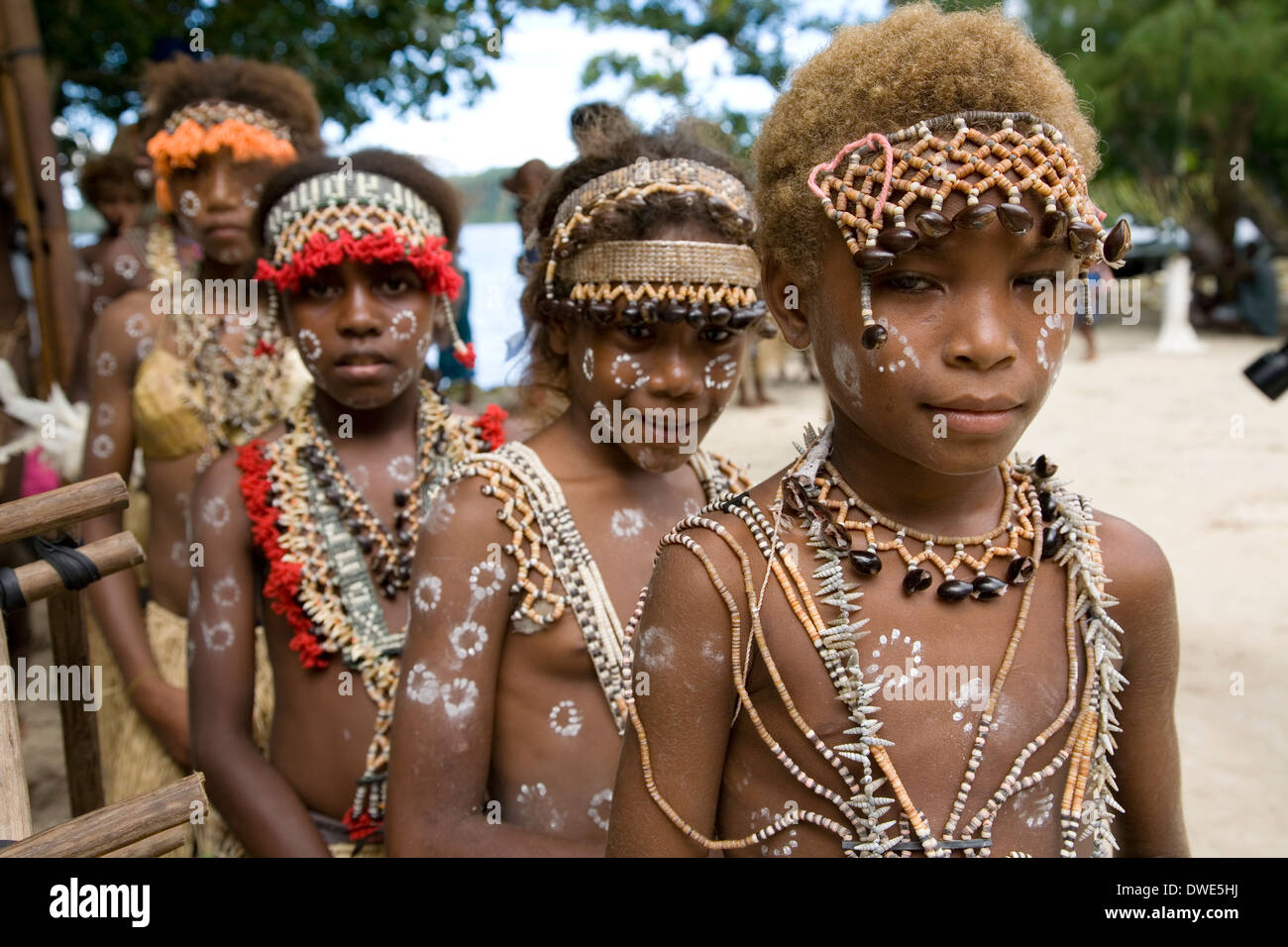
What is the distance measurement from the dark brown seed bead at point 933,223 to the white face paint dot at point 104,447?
3.11 meters

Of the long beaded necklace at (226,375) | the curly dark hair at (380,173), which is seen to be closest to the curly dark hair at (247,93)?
the long beaded necklace at (226,375)

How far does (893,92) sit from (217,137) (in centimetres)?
285

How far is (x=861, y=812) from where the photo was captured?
1.44 meters

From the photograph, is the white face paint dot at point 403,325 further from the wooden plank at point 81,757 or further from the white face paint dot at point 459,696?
the wooden plank at point 81,757

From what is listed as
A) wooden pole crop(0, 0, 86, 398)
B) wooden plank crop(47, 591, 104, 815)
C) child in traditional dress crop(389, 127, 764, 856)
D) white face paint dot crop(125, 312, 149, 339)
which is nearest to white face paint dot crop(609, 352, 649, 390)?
child in traditional dress crop(389, 127, 764, 856)

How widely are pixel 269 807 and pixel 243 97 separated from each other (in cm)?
258

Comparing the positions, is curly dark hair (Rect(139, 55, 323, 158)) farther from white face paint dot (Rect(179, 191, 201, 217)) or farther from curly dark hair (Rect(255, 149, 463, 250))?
curly dark hair (Rect(255, 149, 463, 250))

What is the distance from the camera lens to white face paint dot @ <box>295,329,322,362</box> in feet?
8.09

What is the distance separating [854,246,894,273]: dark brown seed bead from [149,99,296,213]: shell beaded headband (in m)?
2.74

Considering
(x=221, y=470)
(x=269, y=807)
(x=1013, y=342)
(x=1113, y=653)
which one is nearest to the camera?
(x=1013, y=342)

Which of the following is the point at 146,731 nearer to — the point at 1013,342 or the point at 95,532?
the point at 95,532

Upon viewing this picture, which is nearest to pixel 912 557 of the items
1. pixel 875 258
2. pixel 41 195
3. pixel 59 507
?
pixel 875 258
